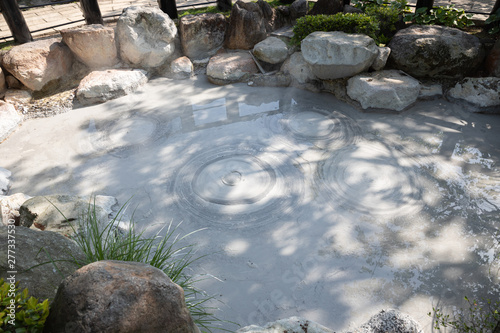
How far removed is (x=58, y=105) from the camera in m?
5.73

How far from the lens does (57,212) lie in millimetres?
3496

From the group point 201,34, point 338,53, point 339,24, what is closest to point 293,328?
point 338,53

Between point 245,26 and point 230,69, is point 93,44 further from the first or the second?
point 245,26

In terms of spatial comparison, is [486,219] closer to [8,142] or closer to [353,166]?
[353,166]

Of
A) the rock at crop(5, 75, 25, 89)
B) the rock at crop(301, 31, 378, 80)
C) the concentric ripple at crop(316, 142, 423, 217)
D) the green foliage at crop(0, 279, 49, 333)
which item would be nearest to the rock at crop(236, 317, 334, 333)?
the green foliage at crop(0, 279, 49, 333)

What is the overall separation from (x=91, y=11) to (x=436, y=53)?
20.0ft

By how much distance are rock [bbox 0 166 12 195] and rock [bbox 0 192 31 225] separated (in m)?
0.43

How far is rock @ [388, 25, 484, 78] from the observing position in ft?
17.9

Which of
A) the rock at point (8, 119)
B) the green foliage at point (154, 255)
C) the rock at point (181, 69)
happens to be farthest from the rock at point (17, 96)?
the green foliage at point (154, 255)

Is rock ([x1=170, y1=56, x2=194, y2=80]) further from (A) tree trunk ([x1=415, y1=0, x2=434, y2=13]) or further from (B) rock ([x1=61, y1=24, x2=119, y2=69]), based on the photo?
(A) tree trunk ([x1=415, y1=0, x2=434, y2=13])

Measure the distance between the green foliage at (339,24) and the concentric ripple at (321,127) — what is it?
1.51 meters

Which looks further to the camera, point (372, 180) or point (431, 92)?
point (431, 92)

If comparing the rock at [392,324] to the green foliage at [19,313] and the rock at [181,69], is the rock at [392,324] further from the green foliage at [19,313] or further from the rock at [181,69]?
the rock at [181,69]

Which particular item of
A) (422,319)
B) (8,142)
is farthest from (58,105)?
(422,319)
